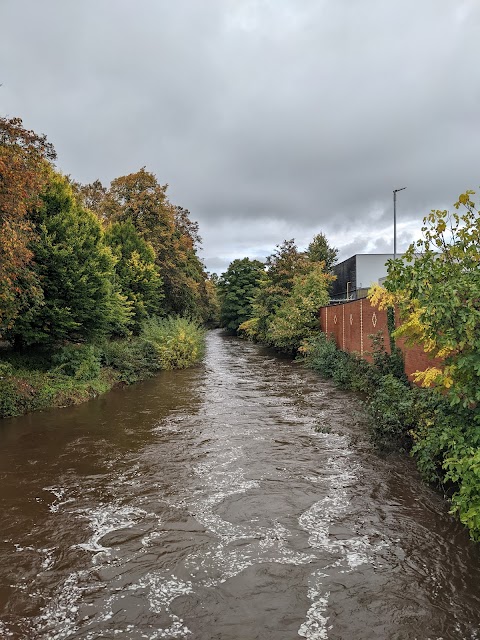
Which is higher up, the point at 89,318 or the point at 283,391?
the point at 89,318

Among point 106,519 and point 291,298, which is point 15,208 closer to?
point 106,519

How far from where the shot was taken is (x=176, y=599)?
3523mm

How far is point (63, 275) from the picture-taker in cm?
1064

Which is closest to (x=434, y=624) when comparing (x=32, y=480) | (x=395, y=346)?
(x=32, y=480)

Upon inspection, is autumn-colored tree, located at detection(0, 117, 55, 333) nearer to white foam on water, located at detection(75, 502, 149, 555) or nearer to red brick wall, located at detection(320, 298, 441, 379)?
white foam on water, located at detection(75, 502, 149, 555)

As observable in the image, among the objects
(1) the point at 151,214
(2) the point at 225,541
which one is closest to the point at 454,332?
(2) the point at 225,541

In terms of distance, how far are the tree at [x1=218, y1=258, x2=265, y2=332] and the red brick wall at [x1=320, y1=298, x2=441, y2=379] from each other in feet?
88.7

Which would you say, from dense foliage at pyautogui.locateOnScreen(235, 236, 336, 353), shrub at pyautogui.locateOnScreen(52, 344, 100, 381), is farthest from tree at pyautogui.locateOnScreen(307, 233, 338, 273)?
shrub at pyautogui.locateOnScreen(52, 344, 100, 381)

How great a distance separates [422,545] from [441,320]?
2.07 meters

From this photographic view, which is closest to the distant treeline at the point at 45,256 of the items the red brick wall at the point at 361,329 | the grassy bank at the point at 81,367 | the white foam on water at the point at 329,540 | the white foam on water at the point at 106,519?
the grassy bank at the point at 81,367

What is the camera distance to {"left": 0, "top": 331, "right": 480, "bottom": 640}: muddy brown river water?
329 cm

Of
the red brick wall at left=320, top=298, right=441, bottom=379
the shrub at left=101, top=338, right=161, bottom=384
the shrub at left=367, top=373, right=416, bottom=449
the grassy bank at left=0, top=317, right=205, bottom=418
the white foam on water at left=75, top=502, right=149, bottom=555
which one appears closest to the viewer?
the white foam on water at left=75, top=502, right=149, bottom=555

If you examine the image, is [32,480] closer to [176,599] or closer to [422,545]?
[176,599]

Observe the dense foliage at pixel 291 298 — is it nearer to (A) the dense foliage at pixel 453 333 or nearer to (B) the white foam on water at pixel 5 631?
(A) the dense foliage at pixel 453 333
